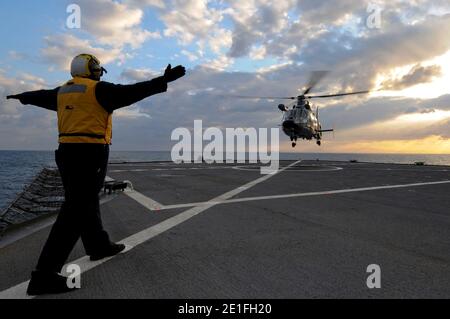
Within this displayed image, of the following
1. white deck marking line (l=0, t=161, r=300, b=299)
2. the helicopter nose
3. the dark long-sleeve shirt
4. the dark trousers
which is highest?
the helicopter nose

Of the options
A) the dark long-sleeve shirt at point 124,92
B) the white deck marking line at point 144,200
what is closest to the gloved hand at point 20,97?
the dark long-sleeve shirt at point 124,92

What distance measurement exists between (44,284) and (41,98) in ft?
7.21

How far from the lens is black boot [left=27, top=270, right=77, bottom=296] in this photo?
129 inches

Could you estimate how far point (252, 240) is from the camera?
5234mm

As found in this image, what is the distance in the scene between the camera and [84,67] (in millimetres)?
3969

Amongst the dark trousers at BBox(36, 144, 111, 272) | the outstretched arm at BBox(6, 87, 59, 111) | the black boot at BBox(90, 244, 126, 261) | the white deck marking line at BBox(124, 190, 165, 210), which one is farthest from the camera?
the white deck marking line at BBox(124, 190, 165, 210)

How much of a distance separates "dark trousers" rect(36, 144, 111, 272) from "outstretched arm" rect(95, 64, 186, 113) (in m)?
0.54

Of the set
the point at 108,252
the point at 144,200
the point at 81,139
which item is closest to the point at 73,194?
the point at 81,139

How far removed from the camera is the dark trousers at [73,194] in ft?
11.6

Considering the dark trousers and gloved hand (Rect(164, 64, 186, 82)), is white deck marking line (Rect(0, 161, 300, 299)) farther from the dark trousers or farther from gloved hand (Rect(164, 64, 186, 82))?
gloved hand (Rect(164, 64, 186, 82))

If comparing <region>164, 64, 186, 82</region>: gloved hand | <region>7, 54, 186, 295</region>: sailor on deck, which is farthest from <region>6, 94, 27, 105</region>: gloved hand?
<region>164, 64, 186, 82</region>: gloved hand

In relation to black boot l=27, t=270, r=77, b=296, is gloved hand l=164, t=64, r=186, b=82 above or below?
above

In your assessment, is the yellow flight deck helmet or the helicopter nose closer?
the yellow flight deck helmet
